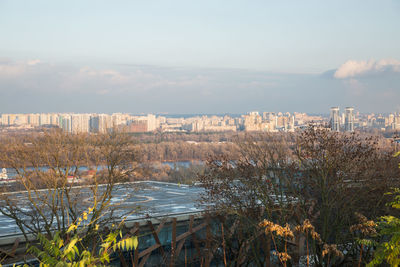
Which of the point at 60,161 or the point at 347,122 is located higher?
the point at 347,122

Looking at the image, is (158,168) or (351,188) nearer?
(351,188)

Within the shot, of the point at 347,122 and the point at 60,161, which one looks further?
the point at 347,122

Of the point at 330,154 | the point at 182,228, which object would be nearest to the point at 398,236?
the point at 330,154

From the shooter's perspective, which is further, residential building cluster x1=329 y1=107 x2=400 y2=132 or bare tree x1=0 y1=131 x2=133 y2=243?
residential building cluster x1=329 y1=107 x2=400 y2=132

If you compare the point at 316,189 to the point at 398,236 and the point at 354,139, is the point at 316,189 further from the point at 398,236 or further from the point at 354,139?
the point at 398,236

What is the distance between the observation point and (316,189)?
13578mm

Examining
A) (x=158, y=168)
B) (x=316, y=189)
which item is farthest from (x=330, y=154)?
(x=158, y=168)

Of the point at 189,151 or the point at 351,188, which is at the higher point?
the point at 351,188

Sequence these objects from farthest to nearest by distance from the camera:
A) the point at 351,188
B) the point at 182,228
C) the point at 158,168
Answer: the point at 158,168
the point at 182,228
the point at 351,188

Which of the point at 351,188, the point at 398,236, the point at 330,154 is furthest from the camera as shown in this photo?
A: the point at 351,188

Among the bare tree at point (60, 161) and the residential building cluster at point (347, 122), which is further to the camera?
the residential building cluster at point (347, 122)

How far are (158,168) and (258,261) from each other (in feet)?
175

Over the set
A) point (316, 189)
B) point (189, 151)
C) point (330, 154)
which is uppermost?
point (330, 154)

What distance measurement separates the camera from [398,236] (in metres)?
6.56
